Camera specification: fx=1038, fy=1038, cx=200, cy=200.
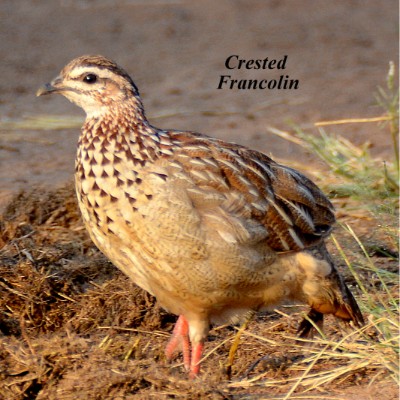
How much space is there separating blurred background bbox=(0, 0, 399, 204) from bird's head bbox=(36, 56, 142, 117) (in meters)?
2.82

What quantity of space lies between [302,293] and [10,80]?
6919mm

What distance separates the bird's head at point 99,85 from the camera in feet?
17.6

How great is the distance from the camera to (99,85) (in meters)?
5.37

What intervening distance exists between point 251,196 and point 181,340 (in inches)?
37.4

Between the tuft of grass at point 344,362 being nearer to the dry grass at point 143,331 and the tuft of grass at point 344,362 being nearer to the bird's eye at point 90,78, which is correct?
the dry grass at point 143,331

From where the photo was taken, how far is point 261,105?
1093cm

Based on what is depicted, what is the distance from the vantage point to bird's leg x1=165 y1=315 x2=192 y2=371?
5.59m

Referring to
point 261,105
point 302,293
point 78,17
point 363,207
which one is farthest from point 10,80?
point 302,293

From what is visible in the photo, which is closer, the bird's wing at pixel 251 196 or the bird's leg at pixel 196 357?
the bird's wing at pixel 251 196

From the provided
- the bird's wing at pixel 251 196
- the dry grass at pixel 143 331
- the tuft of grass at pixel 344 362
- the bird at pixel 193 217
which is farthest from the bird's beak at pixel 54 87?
the tuft of grass at pixel 344 362

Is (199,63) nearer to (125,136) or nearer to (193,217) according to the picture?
(125,136)

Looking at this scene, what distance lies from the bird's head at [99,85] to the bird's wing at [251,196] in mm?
337

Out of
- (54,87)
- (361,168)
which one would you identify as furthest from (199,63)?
(54,87)

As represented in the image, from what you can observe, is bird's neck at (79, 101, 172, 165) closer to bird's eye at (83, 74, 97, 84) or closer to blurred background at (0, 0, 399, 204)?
bird's eye at (83, 74, 97, 84)
